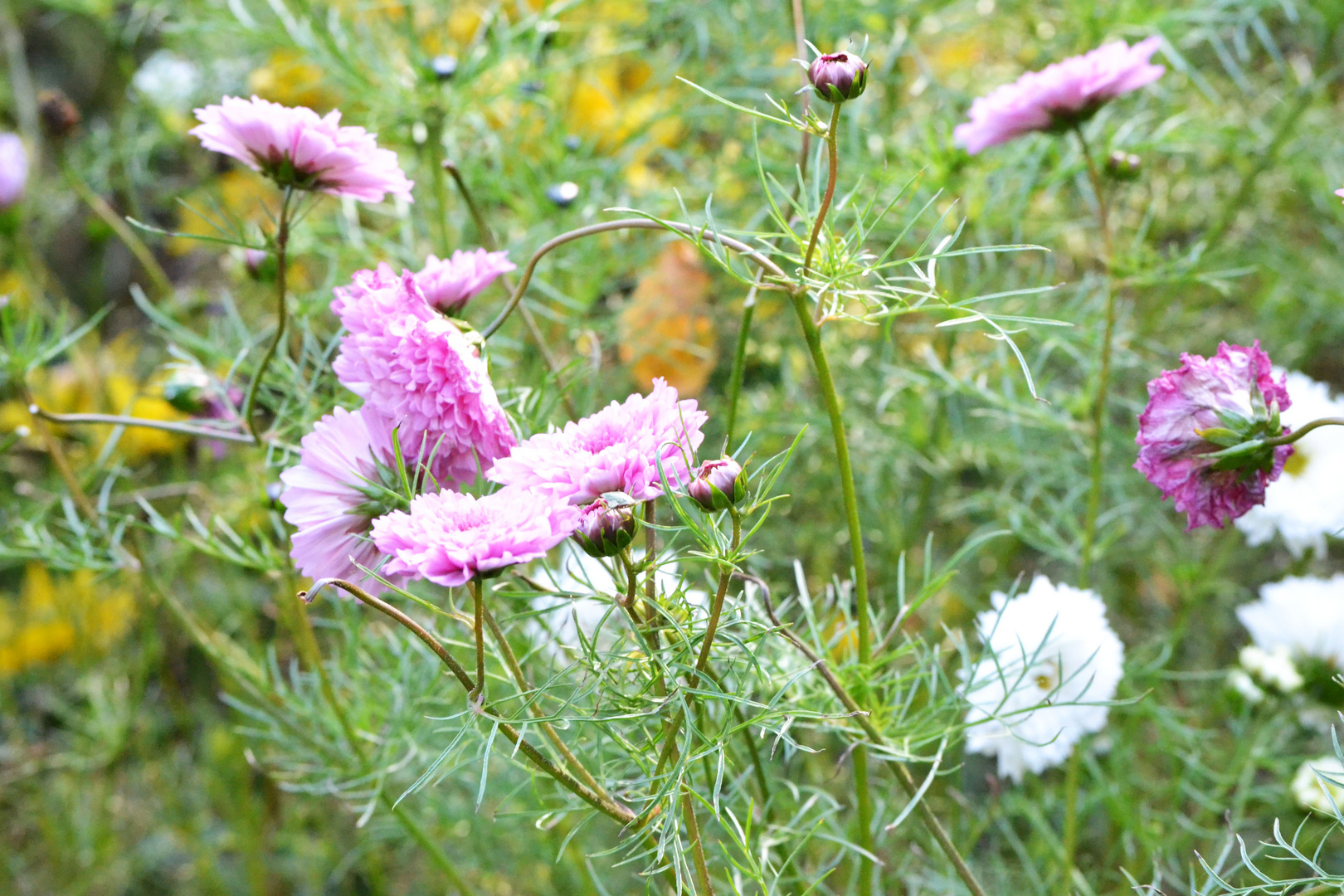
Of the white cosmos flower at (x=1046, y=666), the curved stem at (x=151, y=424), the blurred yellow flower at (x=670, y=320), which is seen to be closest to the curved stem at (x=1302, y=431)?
the white cosmos flower at (x=1046, y=666)

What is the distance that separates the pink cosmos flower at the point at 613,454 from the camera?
0.99 ft

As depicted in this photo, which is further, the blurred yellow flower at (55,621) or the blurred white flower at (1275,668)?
the blurred yellow flower at (55,621)

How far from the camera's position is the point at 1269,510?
1.84ft

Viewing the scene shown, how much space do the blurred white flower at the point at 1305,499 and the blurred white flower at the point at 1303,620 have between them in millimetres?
22

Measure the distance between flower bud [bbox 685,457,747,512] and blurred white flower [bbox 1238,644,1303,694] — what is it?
16.8 inches

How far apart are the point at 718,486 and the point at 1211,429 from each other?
176 mm

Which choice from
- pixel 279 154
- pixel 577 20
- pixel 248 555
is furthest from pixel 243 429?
pixel 577 20

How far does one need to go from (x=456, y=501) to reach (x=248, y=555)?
23cm

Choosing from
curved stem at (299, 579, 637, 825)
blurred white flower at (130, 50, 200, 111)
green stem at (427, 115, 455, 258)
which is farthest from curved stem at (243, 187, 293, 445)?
blurred white flower at (130, 50, 200, 111)

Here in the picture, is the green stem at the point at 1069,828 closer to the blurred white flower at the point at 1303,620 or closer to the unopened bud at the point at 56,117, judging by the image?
the blurred white flower at the point at 1303,620

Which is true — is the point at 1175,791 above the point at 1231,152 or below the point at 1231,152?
below

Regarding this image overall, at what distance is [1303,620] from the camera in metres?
0.59

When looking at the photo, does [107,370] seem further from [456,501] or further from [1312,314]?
[1312,314]

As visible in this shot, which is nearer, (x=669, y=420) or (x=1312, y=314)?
(x=669, y=420)
